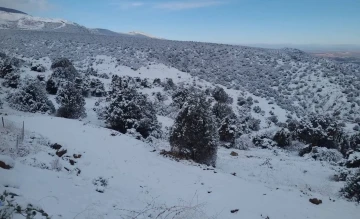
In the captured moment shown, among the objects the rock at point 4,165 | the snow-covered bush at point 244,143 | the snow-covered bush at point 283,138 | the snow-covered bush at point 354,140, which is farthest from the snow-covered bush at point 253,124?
the rock at point 4,165

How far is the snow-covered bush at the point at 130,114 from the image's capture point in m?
23.1

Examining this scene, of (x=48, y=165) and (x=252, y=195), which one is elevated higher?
(x=48, y=165)

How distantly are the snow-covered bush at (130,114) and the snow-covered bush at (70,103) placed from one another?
263 cm

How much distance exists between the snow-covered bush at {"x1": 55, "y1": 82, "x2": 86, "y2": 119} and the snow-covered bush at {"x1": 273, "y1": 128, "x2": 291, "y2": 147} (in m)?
18.8

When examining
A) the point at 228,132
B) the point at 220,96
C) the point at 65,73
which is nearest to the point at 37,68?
the point at 65,73

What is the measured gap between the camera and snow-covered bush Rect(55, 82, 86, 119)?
24359 mm

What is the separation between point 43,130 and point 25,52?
40142 millimetres

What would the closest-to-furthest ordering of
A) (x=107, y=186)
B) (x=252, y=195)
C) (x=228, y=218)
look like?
(x=228, y=218) → (x=107, y=186) → (x=252, y=195)

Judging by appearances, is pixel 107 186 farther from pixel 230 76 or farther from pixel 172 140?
pixel 230 76

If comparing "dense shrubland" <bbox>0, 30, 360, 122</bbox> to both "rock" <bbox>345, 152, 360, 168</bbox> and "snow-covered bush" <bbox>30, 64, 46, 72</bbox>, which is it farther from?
"rock" <bbox>345, 152, 360, 168</bbox>

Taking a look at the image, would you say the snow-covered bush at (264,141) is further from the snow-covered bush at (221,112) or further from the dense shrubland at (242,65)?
the dense shrubland at (242,65)

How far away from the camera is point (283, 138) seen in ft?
88.7

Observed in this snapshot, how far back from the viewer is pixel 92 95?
3478 cm

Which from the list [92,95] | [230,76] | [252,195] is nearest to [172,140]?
[252,195]
